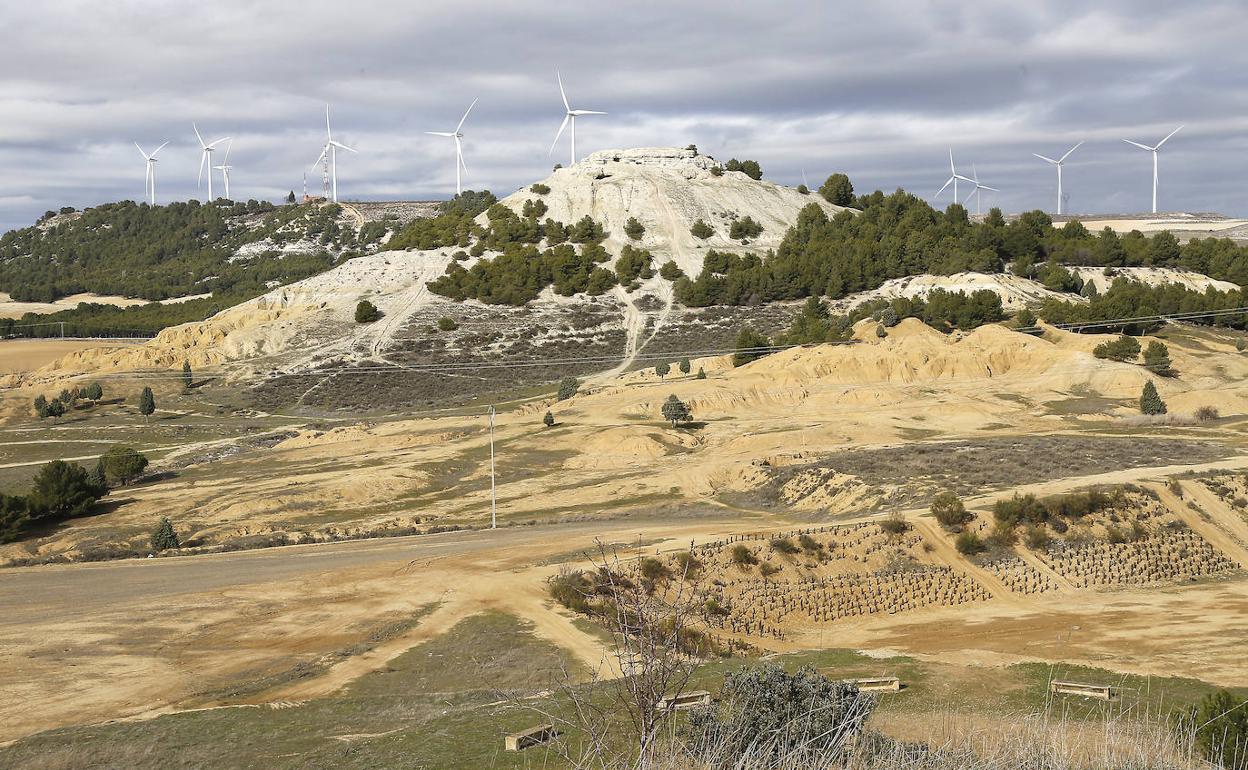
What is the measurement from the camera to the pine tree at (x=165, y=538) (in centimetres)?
5431

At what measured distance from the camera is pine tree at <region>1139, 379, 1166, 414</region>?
72.9 metres

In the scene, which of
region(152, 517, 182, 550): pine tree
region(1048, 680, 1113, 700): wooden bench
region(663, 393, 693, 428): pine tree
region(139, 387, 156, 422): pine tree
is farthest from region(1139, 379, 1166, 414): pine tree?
region(139, 387, 156, 422): pine tree

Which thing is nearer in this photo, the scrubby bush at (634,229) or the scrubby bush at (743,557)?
the scrubby bush at (743,557)

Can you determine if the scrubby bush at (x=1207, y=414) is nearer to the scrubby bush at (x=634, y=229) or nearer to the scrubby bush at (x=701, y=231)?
the scrubby bush at (x=701, y=231)

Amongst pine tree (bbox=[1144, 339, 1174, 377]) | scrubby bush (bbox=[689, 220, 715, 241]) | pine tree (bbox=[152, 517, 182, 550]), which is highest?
scrubby bush (bbox=[689, 220, 715, 241])

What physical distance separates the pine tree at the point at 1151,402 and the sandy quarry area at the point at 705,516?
260 cm

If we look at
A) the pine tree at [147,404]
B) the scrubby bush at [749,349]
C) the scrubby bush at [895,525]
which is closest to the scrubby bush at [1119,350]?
the scrubby bush at [749,349]

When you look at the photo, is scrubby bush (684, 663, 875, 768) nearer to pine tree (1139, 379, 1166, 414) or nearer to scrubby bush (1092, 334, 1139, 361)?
pine tree (1139, 379, 1166, 414)

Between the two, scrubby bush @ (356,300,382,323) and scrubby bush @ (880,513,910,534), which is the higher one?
scrubby bush @ (356,300,382,323)

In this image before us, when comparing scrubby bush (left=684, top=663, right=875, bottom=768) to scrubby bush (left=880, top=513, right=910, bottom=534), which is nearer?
scrubby bush (left=684, top=663, right=875, bottom=768)

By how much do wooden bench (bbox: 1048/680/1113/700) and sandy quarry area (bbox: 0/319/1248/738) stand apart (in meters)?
4.06

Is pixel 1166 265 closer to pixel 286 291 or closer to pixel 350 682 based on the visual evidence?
pixel 286 291

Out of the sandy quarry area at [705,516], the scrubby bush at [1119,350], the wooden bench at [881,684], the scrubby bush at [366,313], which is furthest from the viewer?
the scrubby bush at [366,313]

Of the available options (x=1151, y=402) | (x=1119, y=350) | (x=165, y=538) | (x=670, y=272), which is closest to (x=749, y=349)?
(x=1119, y=350)
